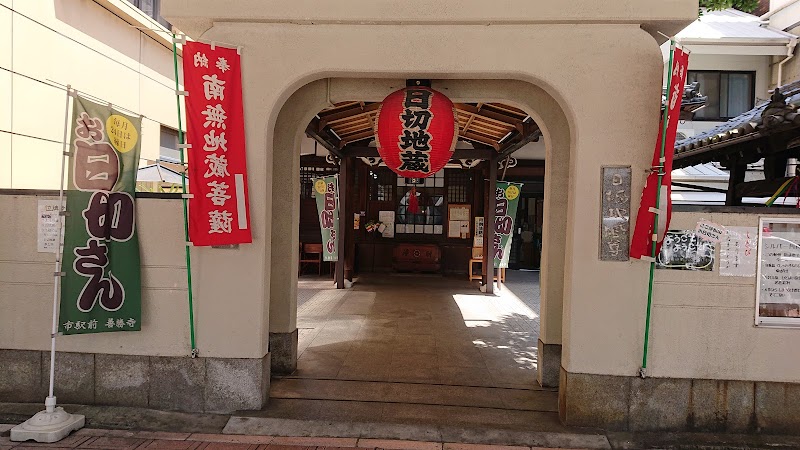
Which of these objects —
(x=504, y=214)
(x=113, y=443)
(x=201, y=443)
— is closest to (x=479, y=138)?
(x=504, y=214)

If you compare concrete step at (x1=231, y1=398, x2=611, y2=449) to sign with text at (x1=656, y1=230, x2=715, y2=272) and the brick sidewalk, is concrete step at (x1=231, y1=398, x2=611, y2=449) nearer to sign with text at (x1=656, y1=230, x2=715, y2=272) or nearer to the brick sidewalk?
the brick sidewalk

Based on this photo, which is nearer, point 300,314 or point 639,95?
point 639,95

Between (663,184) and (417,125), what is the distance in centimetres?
294

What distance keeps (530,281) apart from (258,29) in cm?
1397

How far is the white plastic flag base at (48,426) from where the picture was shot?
A: 5.00 m

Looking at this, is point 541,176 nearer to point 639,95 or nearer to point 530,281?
point 530,281

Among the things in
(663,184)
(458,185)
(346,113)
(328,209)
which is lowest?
(328,209)

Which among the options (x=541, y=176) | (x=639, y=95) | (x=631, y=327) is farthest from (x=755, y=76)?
(x=631, y=327)

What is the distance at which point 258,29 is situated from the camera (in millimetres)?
5691

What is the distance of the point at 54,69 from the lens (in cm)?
995

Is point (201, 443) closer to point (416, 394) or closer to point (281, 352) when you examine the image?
point (281, 352)

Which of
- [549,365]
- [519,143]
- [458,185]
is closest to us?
[549,365]

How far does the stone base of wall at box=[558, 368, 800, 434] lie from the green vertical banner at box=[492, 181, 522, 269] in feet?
28.1

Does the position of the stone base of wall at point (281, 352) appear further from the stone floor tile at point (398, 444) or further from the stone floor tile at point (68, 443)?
the stone floor tile at point (68, 443)
